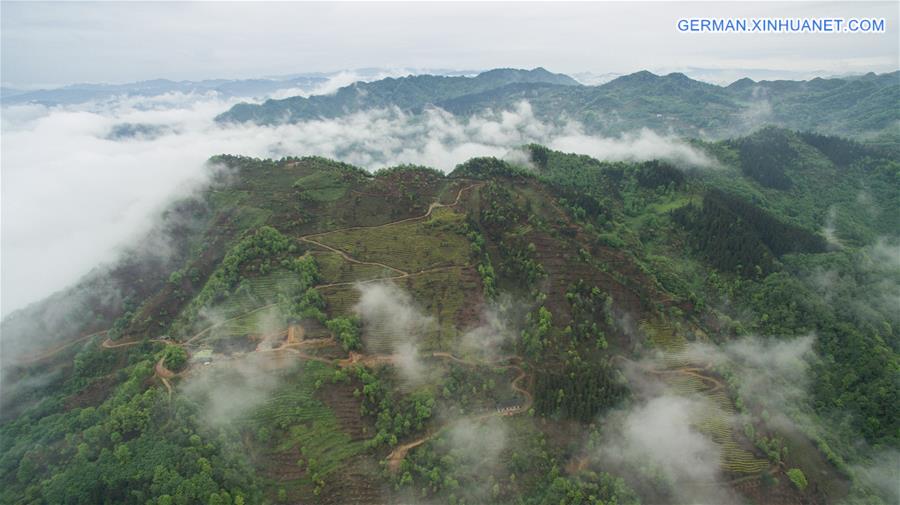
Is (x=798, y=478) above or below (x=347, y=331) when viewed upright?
below

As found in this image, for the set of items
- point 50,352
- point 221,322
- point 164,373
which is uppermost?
point 221,322

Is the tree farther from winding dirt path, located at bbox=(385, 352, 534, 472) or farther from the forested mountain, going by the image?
winding dirt path, located at bbox=(385, 352, 534, 472)

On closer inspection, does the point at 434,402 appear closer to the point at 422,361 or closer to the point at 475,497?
the point at 422,361

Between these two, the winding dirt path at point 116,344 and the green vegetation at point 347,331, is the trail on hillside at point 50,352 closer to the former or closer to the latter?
the winding dirt path at point 116,344

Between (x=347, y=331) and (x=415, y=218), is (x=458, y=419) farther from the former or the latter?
(x=415, y=218)

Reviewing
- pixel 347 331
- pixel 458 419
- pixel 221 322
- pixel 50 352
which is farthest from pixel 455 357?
pixel 50 352

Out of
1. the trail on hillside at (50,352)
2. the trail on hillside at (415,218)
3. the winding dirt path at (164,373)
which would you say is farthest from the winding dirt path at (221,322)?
the trail on hillside at (50,352)

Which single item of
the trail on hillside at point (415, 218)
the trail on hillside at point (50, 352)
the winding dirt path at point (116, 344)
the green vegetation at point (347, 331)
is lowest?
the trail on hillside at point (50, 352)

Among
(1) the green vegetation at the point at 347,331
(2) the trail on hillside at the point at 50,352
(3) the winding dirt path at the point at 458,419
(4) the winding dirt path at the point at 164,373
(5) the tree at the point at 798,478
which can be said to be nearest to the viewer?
(5) the tree at the point at 798,478

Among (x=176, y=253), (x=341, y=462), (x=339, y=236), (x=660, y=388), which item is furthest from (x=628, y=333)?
(x=176, y=253)
